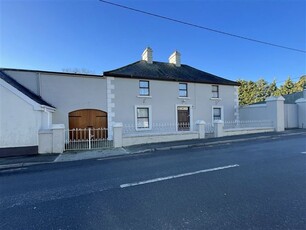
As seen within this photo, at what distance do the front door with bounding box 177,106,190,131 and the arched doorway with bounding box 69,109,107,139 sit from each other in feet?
21.1

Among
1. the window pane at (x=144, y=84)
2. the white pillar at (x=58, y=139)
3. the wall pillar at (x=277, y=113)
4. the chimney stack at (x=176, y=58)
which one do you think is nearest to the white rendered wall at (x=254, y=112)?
the wall pillar at (x=277, y=113)

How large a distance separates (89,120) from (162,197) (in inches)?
449

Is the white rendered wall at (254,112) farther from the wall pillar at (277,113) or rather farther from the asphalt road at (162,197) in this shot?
the asphalt road at (162,197)

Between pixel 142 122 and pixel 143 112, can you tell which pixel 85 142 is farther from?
pixel 143 112

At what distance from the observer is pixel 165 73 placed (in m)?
17.0

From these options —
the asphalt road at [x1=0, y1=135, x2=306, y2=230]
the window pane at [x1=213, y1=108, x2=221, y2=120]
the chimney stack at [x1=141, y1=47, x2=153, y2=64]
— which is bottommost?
the asphalt road at [x1=0, y1=135, x2=306, y2=230]

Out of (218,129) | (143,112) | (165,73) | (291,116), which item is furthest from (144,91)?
(291,116)

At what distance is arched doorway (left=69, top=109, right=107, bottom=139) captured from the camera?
538 inches

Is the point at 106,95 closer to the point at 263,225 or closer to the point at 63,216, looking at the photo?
the point at 63,216

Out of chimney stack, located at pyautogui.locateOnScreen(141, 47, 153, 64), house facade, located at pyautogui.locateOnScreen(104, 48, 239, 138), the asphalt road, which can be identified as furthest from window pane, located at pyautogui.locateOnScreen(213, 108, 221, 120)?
the asphalt road

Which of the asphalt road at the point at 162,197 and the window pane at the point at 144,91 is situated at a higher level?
the window pane at the point at 144,91

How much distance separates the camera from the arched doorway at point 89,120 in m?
13.7

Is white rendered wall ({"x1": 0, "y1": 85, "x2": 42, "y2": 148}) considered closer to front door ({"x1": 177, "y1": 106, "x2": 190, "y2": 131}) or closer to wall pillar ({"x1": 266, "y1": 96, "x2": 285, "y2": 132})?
front door ({"x1": 177, "y1": 106, "x2": 190, "y2": 131})

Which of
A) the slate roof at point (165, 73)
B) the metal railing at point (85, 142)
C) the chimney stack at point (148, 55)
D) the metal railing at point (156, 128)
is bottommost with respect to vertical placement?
the metal railing at point (85, 142)
